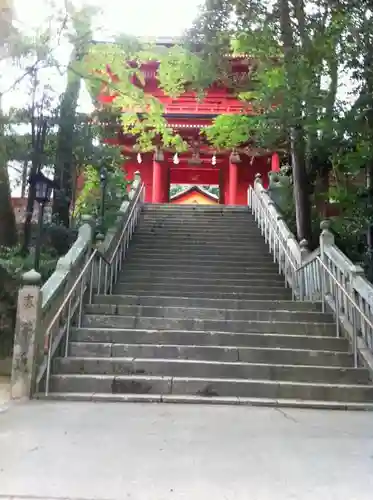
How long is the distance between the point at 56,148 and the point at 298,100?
Result: 4.81m

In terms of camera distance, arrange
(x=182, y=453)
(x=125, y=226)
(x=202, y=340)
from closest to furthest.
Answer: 1. (x=182, y=453)
2. (x=202, y=340)
3. (x=125, y=226)

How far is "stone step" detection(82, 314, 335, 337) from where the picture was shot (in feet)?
21.2

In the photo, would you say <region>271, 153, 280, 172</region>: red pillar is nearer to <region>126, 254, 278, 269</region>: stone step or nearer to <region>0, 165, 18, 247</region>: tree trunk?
<region>126, 254, 278, 269</region>: stone step

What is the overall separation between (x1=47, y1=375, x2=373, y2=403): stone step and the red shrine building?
1187cm

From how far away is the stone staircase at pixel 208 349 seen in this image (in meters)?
5.20

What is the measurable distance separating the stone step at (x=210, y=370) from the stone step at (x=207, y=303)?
175cm

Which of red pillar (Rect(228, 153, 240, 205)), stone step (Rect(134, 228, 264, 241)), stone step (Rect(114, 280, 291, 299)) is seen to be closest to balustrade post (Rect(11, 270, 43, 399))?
stone step (Rect(114, 280, 291, 299))

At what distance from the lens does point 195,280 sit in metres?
8.66

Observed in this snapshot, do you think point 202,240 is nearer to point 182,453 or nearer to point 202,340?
point 202,340

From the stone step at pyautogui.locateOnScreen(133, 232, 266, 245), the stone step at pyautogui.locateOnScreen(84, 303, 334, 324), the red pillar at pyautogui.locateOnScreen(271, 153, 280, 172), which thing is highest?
the red pillar at pyautogui.locateOnScreen(271, 153, 280, 172)

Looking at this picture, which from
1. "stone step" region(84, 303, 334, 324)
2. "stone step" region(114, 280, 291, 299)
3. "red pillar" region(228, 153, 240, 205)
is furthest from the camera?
"red pillar" region(228, 153, 240, 205)

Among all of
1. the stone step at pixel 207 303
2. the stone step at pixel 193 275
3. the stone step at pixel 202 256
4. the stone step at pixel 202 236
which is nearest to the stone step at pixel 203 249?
the stone step at pixel 202 256

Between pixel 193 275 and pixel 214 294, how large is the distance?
107 cm

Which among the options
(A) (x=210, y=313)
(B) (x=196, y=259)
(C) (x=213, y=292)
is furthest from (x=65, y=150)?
(A) (x=210, y=313)
